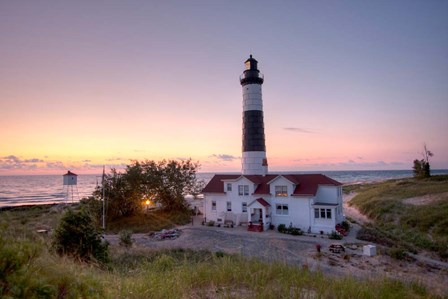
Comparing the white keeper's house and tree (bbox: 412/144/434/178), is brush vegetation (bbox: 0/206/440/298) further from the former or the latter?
tree (bbox: 412/144/434/178)

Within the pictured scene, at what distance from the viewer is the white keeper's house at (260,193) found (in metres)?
25.3

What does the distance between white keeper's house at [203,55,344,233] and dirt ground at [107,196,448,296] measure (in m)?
1.68

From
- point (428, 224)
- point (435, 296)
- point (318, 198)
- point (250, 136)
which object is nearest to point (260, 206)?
point (318, 198)

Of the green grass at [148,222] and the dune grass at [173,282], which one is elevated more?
the dune grass at [173,282]

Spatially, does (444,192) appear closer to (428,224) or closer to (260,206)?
(428,224)

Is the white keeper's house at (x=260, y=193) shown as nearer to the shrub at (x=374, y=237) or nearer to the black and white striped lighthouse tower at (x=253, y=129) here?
the black and white striped lighthouse tower at (x=253, y=129)

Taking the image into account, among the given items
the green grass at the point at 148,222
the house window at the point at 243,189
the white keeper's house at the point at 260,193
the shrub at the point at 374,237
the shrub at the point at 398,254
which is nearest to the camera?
the shrub at the point at 398,254

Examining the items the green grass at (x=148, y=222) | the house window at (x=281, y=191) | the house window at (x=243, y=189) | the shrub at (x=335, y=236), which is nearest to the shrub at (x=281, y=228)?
the house window at (x=281, y=191)

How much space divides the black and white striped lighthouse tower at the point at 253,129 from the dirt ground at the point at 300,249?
6.65 metres

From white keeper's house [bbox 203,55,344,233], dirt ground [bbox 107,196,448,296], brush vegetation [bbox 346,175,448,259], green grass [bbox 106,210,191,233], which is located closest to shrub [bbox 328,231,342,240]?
dirt ground [bbox 107,196,448,296]

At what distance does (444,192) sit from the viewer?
110 ft

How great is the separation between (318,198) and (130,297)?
24.5 meters

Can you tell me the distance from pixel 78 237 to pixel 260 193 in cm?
1833

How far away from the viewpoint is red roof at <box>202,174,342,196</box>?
25.9 meters
